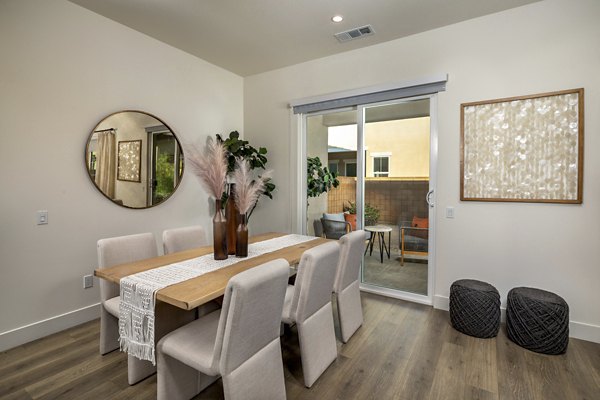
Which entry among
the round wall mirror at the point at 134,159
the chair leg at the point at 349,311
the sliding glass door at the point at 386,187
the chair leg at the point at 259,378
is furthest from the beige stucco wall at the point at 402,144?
the chair leg at the point at 259,378

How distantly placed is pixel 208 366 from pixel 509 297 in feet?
7.96

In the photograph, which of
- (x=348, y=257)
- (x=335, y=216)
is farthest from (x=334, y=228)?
(x=348, y=257)

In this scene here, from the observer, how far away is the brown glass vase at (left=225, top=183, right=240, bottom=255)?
2.20m

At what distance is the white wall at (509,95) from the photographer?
2482mm

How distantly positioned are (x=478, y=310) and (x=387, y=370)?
1014 mm

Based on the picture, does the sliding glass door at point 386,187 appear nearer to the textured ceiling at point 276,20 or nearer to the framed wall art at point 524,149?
the framed wall art at point 524,149

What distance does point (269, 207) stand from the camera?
436 centimetres

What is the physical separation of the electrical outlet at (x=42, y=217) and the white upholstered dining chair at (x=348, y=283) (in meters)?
2.45

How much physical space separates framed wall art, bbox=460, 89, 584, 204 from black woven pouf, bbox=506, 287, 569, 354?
86cm

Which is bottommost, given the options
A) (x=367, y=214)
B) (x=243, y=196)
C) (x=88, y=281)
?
(x=88, y=281)

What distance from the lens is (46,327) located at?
8.38 feet

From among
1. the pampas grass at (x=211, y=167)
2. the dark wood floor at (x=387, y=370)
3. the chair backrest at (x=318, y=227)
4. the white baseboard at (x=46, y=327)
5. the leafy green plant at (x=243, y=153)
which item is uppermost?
the leafy green plant at (x=243, y=153)

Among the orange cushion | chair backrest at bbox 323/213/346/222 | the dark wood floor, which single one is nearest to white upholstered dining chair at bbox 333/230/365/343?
the dark wood floor

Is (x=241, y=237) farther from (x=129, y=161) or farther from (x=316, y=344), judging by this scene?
(x=129, y=161)
